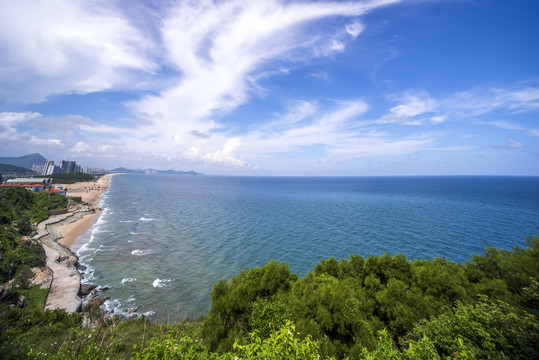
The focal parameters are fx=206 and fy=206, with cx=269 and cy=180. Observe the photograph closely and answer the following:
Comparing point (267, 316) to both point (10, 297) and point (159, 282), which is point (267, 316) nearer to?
point (159, 282)

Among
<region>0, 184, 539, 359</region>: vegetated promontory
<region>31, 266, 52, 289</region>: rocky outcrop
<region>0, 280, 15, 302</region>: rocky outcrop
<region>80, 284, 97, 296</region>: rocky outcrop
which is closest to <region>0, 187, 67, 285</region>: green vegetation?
<region>31, 266, 52, 289</region>: rocky outcrop

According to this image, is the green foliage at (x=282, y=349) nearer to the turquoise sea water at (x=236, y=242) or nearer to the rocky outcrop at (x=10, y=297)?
the turquoise sea water at (x=236, y=242)

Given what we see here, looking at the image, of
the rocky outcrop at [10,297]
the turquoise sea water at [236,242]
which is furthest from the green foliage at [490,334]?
the rocky outcrop at [10,297]

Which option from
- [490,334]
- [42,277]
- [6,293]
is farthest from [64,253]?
[490,334]

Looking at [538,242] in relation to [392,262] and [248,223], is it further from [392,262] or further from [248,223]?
[248,223]

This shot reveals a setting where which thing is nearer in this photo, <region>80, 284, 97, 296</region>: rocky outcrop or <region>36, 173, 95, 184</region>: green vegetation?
<region>80, 284, 97, 296</region>: rocky outcrop

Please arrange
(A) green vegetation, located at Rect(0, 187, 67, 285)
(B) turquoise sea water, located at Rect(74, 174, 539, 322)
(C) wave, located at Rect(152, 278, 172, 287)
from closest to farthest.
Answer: (A) green vegetation, located at Rect(0, 187, 67, 285) → (B) turquoise sea water, located at Rect(74, 174, 539, 322) → (C) wave, located at Rect(152, 278, 172, 287)

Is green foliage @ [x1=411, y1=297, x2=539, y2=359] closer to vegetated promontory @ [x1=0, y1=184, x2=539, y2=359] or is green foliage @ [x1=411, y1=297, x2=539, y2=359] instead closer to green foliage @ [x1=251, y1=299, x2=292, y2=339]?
vegetated promontory @ [x1=0, y1=184, x2=539, y2=359]
